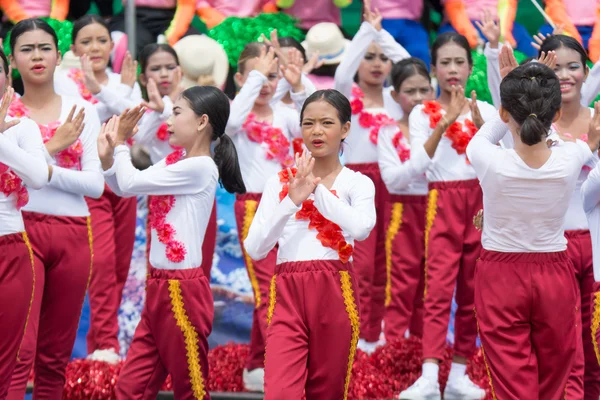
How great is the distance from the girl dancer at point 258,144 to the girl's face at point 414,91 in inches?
25.0

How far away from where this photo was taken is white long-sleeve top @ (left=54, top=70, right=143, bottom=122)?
594 cm

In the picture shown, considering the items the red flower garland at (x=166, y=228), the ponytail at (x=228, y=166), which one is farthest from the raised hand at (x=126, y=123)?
the ponytail at (x=228, y=166)

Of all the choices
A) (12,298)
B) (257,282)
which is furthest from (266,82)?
(12,298)

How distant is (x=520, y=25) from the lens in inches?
310

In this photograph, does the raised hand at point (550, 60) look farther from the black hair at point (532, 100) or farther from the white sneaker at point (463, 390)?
the white sneaker at point (463, 390)

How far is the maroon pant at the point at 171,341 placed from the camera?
4.54m

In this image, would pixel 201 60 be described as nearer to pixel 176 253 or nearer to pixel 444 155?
pixel 444 155

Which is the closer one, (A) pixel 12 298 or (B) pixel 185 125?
(A) pixel 12 298

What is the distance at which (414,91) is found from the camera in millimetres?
6191

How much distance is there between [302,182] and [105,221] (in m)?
2.05

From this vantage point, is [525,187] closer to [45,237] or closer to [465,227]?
[465,227]

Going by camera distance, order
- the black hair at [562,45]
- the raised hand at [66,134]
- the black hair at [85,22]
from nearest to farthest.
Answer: the raised hand at [66,134], the black hair at [562,45], the black hair at [85,22]

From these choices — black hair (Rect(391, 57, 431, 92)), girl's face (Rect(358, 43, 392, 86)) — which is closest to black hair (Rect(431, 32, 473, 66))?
black hair (Rect(391, 57, 431, 92))

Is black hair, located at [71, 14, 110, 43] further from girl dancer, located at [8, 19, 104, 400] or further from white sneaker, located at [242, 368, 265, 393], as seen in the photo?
white sneaker, located at [242, 368, 265, 393]
